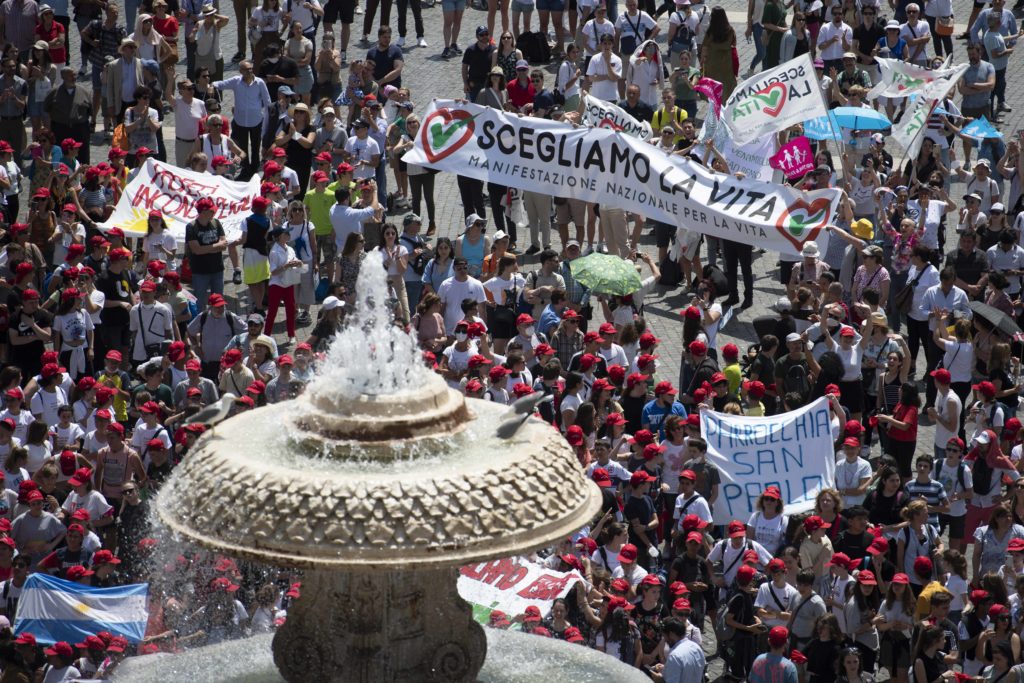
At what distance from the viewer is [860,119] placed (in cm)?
2378

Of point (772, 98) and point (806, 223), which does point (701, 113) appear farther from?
point (806, 223)

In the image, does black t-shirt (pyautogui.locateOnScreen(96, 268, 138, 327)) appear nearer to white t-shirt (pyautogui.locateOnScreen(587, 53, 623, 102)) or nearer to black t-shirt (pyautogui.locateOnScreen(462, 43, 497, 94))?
black t-shirt (pyautogui.locateOnScreen(462, 43, 497, 94))

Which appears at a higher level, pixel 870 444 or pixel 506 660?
pixel 506 660

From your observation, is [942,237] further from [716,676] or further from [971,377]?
[716,676]

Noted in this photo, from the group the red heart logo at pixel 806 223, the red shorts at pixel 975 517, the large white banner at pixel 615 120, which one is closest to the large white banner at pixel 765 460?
the red shorts at pixel 975 517

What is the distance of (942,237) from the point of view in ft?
74.0

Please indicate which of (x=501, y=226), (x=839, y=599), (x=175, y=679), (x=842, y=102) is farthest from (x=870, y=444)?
(x=175, y=679)

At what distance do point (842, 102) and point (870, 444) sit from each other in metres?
8.25

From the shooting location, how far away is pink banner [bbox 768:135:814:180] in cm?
2216

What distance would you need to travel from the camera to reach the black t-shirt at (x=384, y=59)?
26219 millimetres

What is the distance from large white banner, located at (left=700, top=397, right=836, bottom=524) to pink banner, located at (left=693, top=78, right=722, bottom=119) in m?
6.55

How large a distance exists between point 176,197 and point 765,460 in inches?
309

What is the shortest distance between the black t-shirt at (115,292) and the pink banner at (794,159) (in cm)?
724

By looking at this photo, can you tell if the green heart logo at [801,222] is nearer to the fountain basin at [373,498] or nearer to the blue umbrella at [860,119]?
the blue umbrella at [860,119]
